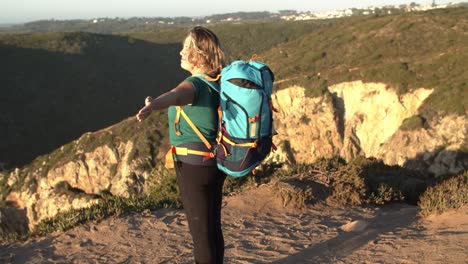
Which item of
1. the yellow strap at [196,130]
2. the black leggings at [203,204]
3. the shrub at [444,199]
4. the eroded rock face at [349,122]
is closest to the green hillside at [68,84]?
the eroded rock face at [349,122]

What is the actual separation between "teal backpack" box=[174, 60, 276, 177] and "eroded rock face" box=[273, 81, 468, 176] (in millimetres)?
18024

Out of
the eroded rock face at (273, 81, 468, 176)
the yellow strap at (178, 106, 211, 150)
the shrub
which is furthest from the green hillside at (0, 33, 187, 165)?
the yellow strap at (178, 106, 211, 150)

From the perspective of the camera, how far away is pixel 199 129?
316 cm

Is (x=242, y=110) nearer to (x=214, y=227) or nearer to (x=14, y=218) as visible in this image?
(x=214, y=227)

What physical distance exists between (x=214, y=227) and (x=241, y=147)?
2.41ft

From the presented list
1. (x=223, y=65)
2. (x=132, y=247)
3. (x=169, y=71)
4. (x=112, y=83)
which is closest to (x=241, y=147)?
(x=223, y=65)

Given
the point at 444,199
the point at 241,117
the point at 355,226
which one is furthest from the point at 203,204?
the point at 444,199

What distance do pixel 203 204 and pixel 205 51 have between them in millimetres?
1090

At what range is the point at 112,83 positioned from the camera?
215 feet

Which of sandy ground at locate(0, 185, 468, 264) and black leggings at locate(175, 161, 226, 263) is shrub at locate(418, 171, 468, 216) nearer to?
sandy ground at locate(0, 185, 468, 264)

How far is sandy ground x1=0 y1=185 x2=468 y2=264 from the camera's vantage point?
4.96 m

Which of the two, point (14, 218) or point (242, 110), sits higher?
point (242, 110)

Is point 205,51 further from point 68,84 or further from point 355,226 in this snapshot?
point 68,84

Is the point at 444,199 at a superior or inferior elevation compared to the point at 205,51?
inferior
